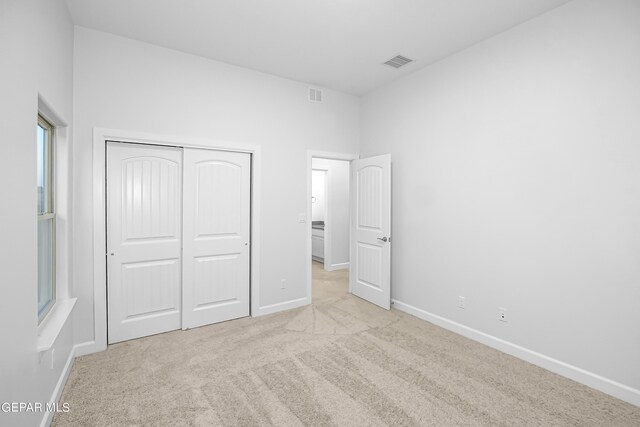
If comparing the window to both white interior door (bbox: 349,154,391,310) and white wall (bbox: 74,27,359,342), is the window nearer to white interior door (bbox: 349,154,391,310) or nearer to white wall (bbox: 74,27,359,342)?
white wall (bbox: 74,27,359,342)

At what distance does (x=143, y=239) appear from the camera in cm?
309

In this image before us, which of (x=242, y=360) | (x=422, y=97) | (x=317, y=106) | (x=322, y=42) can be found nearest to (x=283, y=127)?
(x=317, y=106)

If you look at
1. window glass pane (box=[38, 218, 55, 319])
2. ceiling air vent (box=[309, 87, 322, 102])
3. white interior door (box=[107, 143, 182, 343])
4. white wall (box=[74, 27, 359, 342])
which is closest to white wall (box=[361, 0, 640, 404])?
ceiling air vent (box=[309, 87, 322, 102])

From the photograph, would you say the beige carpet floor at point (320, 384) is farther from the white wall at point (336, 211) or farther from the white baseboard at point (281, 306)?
the white wall at point (336, 211)

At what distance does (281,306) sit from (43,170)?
8.86 feet

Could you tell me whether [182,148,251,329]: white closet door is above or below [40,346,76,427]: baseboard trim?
above

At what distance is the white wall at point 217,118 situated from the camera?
2.76 meters

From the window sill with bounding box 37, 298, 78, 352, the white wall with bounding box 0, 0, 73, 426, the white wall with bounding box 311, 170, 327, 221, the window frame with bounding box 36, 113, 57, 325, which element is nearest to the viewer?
the white wall with bounding box 0, 0, 73, 426

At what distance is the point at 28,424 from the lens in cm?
154

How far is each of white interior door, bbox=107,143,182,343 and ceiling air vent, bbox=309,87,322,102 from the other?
73.2 inches

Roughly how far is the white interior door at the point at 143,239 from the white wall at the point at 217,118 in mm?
202

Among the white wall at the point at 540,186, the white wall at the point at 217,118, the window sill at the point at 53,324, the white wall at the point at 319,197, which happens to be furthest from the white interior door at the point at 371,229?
the window sill at the point at 53,324

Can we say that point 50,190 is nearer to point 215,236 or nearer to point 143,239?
point 143,239

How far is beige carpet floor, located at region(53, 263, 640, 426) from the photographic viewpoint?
1970mm
